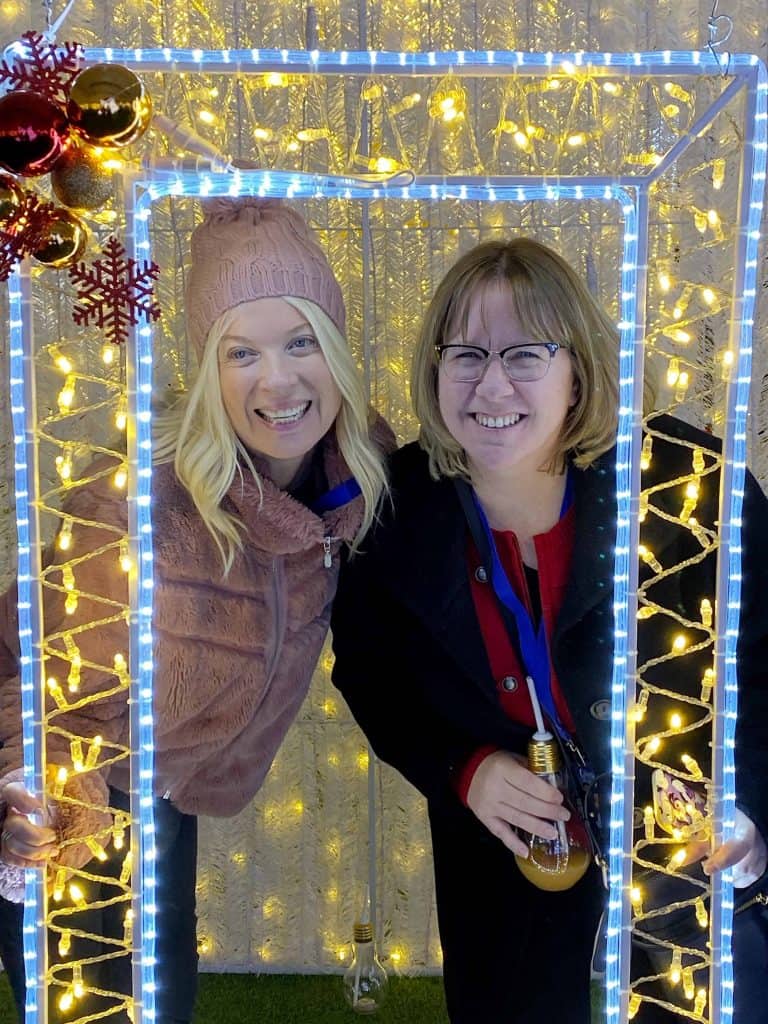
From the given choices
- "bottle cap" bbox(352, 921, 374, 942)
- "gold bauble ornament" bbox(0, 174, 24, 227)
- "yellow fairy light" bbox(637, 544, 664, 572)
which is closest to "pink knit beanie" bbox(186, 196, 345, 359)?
"gold bauble ornament" bbox(0, 174, 24, 227)

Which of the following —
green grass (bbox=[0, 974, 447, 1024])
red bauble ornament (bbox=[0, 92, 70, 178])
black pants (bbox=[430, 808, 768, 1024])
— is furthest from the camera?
green grass (bbox=[0, 974, 447, 1024])

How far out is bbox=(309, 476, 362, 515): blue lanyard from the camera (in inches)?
49.6

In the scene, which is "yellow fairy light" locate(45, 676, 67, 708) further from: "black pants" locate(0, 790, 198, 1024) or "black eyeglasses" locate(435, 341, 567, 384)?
"black eyeglasses" locate(435, 341, 567, 384)

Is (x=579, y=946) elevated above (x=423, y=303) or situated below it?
below

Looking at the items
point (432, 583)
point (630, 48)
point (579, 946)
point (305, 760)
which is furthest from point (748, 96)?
→ point (305, 760)

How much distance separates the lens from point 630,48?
163 centimetres

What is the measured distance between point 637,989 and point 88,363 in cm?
133

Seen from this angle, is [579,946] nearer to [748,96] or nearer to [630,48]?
[748,96]

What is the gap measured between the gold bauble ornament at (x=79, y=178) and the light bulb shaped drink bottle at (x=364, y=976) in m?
1.42

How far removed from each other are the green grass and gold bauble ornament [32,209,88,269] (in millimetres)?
1394

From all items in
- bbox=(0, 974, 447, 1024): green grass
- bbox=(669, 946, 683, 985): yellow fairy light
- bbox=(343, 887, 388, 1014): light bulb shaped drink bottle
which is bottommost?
bbox=(0, 974, 447, 1024): green grass

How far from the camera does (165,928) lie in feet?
4.58

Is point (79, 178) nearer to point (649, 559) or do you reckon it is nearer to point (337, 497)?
point (337, 497)

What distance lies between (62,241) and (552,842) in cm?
93
